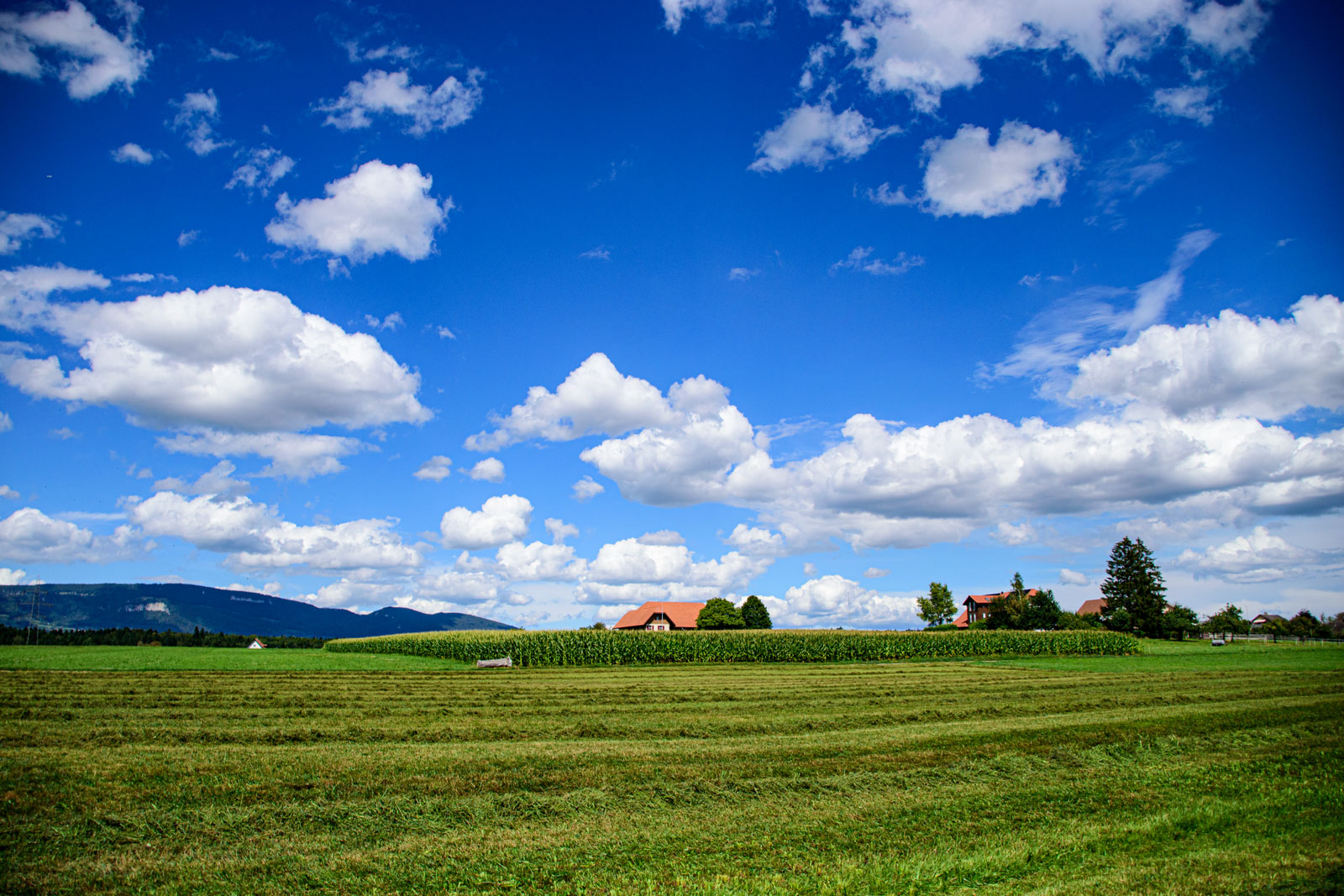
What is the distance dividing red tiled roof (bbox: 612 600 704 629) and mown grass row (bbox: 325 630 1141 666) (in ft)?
183

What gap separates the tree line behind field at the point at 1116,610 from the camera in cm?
9106

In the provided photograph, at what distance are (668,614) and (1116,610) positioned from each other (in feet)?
208

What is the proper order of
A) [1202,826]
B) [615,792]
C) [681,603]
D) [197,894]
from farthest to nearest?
[681,603] < [615,792] < [1202,826] < [197,894]

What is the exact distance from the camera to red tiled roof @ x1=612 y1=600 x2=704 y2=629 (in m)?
Answer: 117

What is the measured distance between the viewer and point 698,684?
103 feet

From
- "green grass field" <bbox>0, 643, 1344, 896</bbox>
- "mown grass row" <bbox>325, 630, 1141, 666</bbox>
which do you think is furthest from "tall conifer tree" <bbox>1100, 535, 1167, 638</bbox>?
"green grass field" <bbox>0, 643, 1344, 896</bbox>

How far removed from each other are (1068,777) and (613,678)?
26.2 metres

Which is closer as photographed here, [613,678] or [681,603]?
[613,678]

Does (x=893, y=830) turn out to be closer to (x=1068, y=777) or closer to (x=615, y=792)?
(x=615, y=792)

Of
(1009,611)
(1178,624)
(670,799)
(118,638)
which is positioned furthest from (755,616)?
(670,799)

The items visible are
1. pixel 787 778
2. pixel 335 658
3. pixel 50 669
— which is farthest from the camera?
pixel 335 658

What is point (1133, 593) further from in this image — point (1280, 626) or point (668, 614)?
point (668, 614)

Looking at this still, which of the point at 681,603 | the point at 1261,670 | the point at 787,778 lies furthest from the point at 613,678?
the point at 681,603

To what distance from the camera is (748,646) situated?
56.8m
